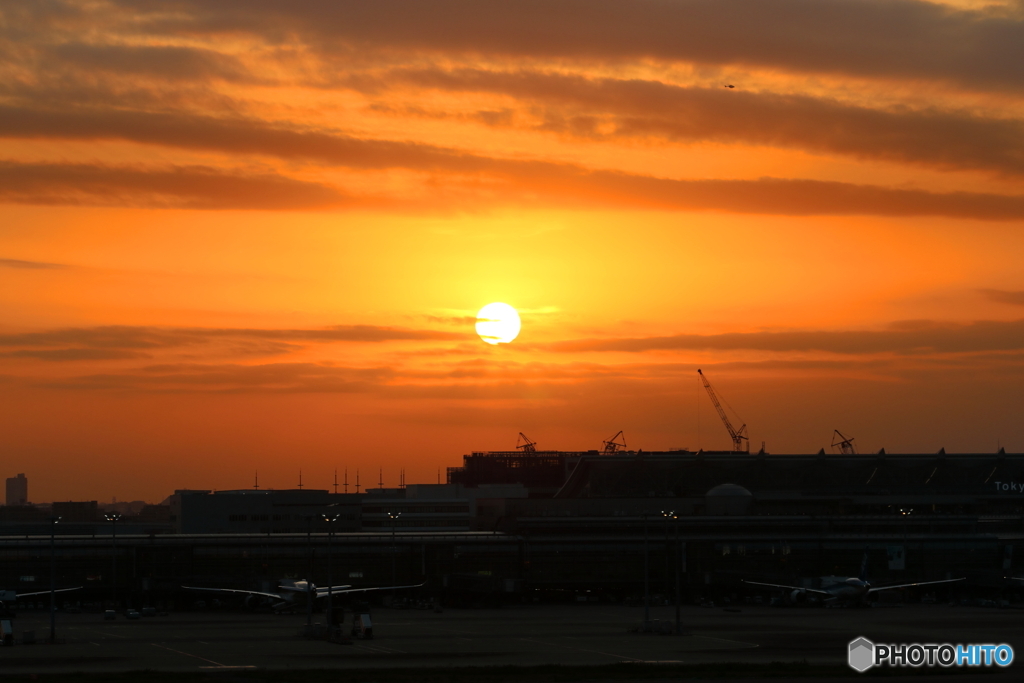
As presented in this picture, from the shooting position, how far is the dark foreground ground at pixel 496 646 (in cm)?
8456

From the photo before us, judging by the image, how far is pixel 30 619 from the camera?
147 m

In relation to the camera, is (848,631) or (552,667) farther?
(848,631)

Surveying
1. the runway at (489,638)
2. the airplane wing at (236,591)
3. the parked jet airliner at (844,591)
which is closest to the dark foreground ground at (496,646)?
the runway at (489,638)

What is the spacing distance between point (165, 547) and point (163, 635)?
6988 cm

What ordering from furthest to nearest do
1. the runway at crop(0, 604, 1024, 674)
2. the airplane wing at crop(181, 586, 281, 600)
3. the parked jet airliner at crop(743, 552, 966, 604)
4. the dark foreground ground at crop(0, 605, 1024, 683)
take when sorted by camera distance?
1. the parked jet airliner at crop(743, 552, 966, 604)
2. the airplane wing at crop(181, 586, 281, 600)
3. the runway at crop(0, 604, 1024, 674)
4. the dark foreground ground at crop(0, 605, 1024, 683)

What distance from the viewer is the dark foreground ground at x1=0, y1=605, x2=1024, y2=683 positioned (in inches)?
3329

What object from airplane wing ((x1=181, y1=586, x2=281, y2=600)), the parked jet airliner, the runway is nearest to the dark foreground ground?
the runway

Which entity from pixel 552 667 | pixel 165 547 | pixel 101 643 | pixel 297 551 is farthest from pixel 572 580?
pixel 552 667

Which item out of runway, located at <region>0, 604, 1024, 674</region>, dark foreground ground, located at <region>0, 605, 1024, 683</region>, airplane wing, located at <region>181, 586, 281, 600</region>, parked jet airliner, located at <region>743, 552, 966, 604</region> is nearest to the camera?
dark foreground ground, located at <region>0, 605, 1024, 683</region>

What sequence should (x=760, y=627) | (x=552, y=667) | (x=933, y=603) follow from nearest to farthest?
(x=552, y=667) → (x=760, y=627) → (x=933, y=603)

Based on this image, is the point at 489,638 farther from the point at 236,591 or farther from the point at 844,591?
the point at 844,591

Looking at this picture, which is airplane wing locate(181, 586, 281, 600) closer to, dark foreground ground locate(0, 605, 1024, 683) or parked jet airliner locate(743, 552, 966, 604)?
dark foreground ground locate(0, 605, 1024, 683)

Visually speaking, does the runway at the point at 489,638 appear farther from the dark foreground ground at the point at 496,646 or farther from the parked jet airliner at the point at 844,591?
the parked jet airliner at the point at 844,591

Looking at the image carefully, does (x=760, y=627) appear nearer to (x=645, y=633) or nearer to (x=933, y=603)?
(x=645, y=633)
